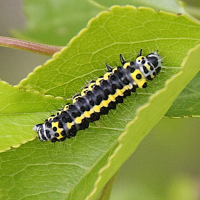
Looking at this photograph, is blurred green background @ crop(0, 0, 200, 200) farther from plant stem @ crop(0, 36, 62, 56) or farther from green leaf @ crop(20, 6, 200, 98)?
plant stem @ crop(0, 36, 62, 56)

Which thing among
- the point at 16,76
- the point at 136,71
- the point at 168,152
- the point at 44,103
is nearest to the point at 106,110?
the point at 136,71

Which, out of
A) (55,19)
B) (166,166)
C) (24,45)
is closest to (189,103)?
(24,45)

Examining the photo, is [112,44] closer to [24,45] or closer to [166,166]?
[24,45]

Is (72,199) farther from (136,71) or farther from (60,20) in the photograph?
(60,20)

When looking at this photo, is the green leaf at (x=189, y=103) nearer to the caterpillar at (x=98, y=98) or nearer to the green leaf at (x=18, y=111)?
the caterpillar at (x=98, y=98)

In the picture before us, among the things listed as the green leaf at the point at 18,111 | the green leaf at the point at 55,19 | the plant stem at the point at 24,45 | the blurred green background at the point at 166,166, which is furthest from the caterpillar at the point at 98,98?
the blurred green background at the point at 166,166

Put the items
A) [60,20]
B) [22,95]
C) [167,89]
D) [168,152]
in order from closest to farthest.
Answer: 1. [167,89]
2. [22,95]
3. [60,20]
4. [168,152]
